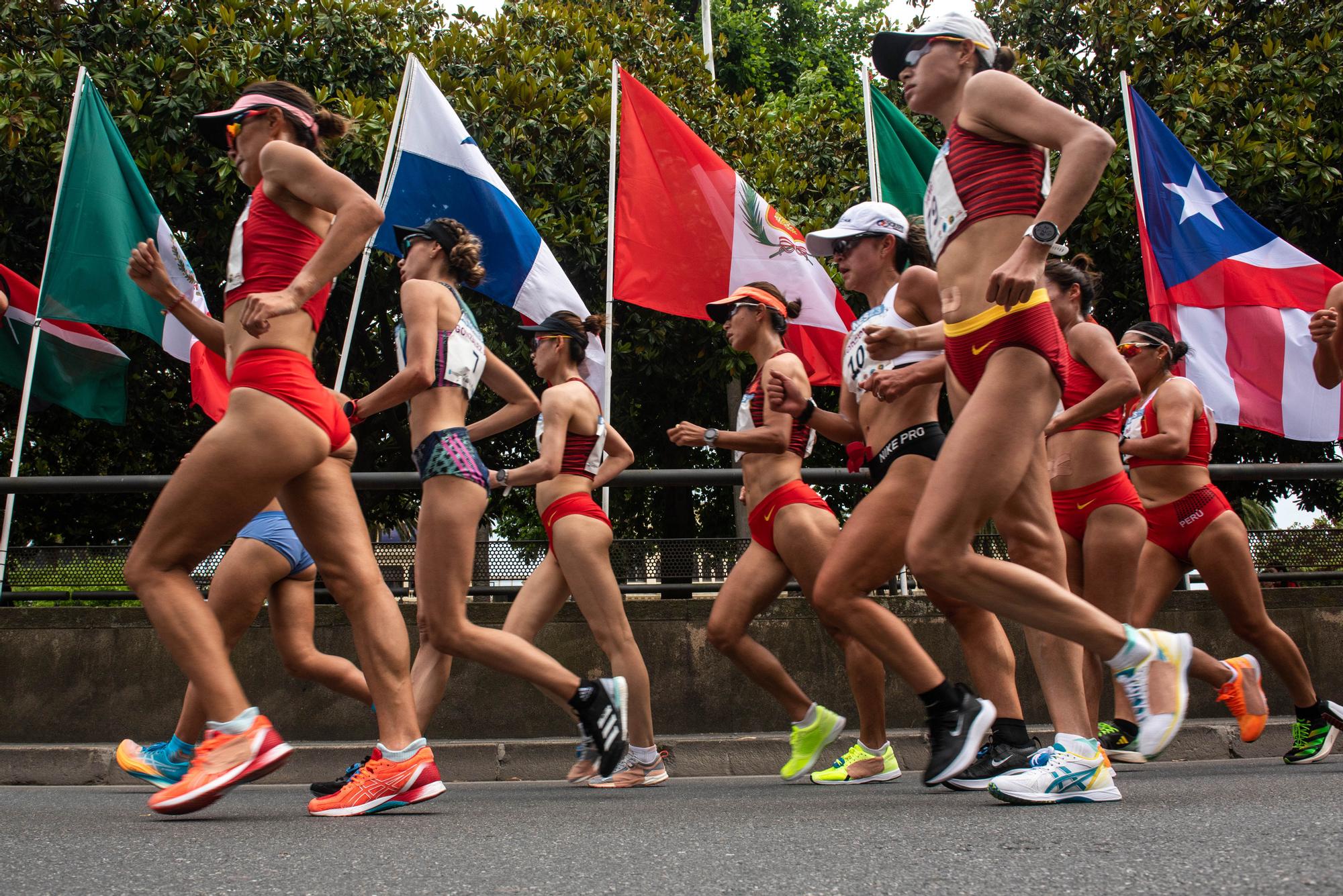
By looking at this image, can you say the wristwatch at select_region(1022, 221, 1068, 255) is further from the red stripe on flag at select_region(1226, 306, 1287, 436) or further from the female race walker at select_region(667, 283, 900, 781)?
the red stripe on flag at select_region(1226, 306, 1287, 436)

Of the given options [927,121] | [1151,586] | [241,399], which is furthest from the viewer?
[927,121]

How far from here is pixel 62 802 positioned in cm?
462

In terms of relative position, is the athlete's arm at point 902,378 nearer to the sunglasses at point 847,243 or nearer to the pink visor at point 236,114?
the sunglasses at point 847,243

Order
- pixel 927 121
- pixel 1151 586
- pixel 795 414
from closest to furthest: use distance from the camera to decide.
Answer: pixel 795 414, pixel 1151 586, pixel 927 121

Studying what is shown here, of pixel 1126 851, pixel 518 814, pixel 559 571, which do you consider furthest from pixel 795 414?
pixel 1126 851

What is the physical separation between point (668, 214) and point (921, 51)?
531 cm

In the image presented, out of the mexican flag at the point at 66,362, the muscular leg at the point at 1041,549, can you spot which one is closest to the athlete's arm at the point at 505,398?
the muscular leg at the point at 1041,549

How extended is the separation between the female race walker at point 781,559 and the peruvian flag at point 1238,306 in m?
4.41

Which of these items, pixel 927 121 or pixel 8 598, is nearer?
pixel 8 598

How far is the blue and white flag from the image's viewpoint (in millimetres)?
8586

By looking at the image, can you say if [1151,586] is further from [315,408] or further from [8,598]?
[8,598]

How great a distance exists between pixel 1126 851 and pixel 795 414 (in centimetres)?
278

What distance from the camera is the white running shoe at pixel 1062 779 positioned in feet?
11.4

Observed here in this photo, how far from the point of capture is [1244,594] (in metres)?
5.73
